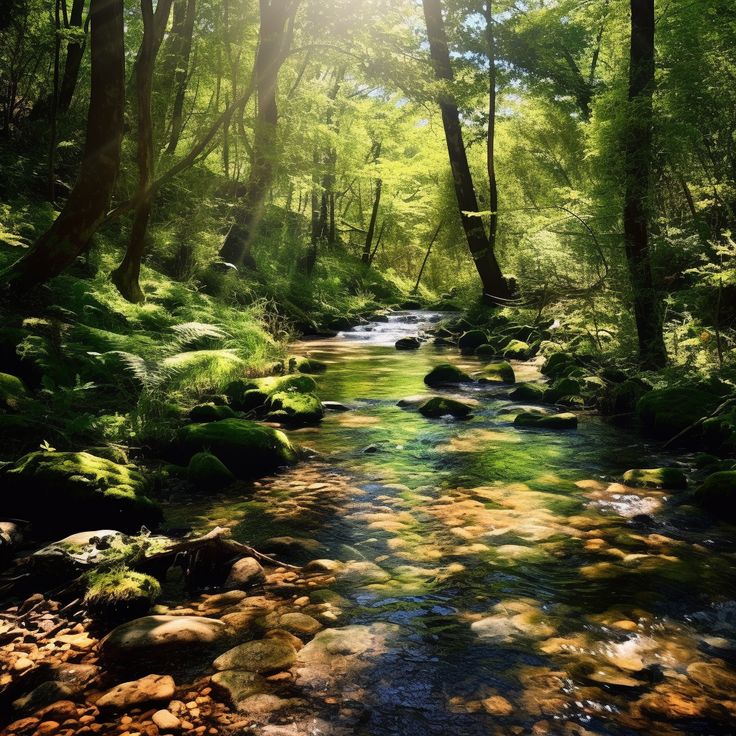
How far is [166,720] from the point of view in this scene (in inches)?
86.4

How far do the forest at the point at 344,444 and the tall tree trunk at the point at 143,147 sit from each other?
0.05m

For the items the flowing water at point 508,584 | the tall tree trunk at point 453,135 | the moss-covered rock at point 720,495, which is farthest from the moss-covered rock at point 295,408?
the tall tree trunk at point 453,135

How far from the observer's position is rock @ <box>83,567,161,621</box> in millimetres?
2850

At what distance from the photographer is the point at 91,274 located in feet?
30.1

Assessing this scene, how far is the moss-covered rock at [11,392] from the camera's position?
4824mm

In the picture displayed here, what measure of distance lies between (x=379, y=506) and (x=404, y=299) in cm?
2585

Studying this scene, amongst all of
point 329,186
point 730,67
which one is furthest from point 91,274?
point 329,186

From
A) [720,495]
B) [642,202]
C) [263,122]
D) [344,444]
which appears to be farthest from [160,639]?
[263,122]

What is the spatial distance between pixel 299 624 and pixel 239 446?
2619 millimetres

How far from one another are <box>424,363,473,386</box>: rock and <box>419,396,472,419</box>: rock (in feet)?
6.59

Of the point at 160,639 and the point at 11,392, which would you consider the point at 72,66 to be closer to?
the point at 11,392

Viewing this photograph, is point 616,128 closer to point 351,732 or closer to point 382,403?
point 382,403

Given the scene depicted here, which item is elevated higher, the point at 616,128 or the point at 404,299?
the point at 616,128

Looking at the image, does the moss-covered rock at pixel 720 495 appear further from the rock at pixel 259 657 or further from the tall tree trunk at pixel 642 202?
the tall tree trunk at pixel 642 202
